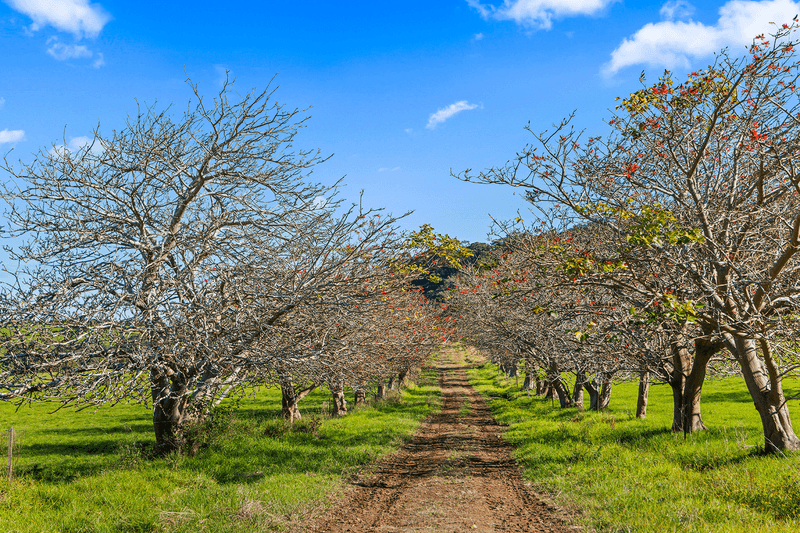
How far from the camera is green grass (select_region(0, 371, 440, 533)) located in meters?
6.96

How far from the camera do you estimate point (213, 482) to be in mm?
8961

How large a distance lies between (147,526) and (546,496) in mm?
6870

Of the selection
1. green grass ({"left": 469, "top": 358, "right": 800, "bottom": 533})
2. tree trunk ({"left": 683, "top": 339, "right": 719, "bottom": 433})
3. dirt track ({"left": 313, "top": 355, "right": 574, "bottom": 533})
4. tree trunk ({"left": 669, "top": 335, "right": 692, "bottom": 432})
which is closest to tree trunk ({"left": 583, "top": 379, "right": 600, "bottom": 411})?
green grass ({"left": 469, "top": 358, "right": 800, "bottom": 533})

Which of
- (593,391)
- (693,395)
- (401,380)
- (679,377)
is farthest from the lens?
(401,380)

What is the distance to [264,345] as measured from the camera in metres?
9.66

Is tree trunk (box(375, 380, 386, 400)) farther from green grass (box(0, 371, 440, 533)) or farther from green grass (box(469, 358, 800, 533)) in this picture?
green grass (box(469, 358, 800, 533))

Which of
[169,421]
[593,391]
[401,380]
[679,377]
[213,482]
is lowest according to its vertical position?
[401,380]

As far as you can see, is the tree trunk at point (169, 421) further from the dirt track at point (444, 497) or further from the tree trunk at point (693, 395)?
the tree trunk at point (693, 395)

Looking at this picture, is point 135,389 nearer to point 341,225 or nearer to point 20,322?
point 20,322

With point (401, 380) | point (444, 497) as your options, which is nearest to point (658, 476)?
point (444, 497)

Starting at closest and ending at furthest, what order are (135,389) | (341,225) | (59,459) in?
(135,389) → (341,225) → (59,459)

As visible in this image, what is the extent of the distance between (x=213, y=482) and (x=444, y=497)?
4.63 m

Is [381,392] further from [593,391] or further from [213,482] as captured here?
[213,482]

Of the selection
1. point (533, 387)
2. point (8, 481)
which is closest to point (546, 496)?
point (8, 481)
